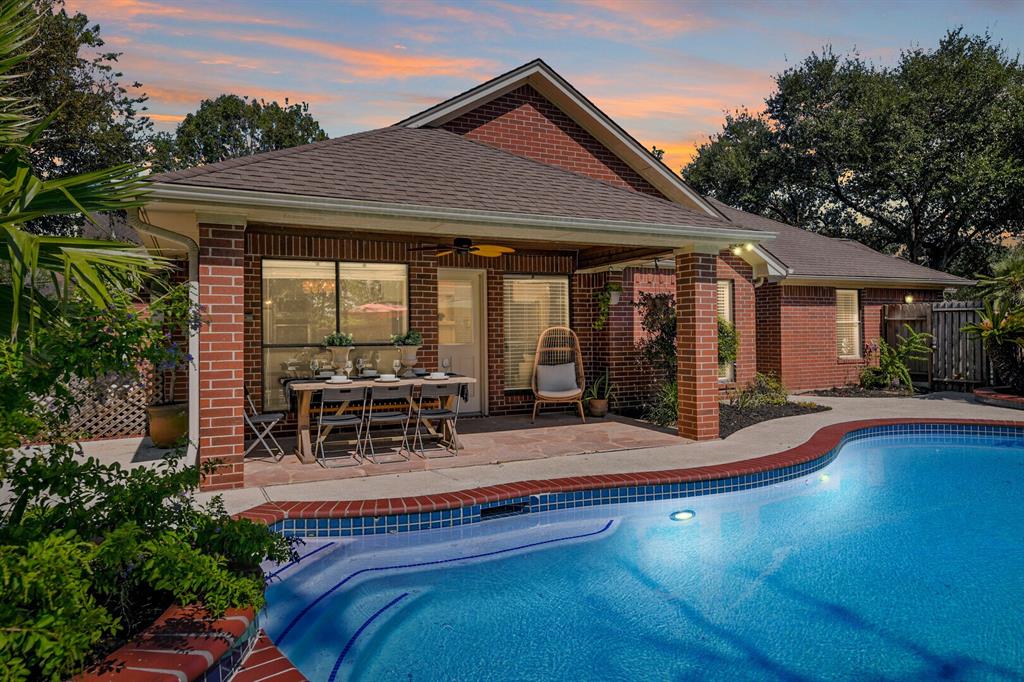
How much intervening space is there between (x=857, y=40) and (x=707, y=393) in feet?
80.6

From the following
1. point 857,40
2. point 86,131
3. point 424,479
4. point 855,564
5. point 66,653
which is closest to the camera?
point 66,653

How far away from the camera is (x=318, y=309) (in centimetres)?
853

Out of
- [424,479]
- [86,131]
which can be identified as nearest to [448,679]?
[424,479]

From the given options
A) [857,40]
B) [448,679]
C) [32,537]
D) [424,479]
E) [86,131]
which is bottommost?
[448,679]

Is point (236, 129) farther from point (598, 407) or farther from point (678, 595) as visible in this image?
point (678, 595)

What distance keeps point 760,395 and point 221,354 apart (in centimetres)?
904

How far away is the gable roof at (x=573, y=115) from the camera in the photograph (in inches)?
363

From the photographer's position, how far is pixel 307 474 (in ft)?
20.0

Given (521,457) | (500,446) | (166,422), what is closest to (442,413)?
(500,446)

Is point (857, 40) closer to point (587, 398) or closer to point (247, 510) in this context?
point (587, 398)

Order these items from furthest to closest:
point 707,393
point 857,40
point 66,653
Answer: point 857,40 < point 707,393 < point 66,653

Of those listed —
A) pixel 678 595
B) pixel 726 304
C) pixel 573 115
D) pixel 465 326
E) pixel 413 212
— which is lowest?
pixel 678 595

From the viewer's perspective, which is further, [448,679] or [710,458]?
[710,458]

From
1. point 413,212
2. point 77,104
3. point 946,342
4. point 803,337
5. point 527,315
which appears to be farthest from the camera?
point 77,104
